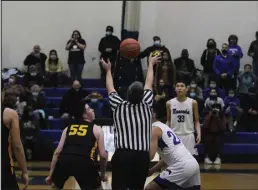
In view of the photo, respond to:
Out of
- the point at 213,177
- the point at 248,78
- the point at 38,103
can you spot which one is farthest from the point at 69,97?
the point at 248,78

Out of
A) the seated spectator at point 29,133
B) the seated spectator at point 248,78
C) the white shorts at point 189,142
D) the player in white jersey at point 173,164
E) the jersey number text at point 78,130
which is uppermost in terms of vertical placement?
the seated spectator at point 248,78

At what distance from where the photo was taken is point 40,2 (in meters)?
17.1

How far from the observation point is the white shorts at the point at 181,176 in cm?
580

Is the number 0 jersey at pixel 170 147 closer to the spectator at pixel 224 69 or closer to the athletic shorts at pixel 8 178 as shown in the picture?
the athletic shorts at pixel 8 178

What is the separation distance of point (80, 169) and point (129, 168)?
64 cm

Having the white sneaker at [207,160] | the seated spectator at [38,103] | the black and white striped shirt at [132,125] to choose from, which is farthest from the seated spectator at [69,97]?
the black and white striped shirt at [132,125]

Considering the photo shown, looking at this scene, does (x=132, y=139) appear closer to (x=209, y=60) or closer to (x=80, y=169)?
(x=80, y=169)

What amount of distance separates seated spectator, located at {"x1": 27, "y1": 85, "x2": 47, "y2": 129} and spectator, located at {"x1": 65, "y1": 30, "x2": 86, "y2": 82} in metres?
1.60

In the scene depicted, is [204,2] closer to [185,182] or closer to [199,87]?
[199,87]

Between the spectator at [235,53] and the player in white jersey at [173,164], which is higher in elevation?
the spectator at [235,53]

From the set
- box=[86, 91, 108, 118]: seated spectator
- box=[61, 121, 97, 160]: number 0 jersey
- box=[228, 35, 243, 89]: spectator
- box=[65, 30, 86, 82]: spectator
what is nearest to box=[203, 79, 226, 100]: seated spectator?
box=[228, 35, 243, 89]: spectator

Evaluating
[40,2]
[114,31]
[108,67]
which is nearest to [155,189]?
[108,67]

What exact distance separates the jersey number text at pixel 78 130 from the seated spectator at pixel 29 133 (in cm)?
671

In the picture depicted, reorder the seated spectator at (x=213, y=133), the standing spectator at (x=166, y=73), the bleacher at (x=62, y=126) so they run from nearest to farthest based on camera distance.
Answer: the bleacher at (x=62, y=126) < the standing spectator at (x=166, y=73) < the seated spectator at (x=213, y=133)
